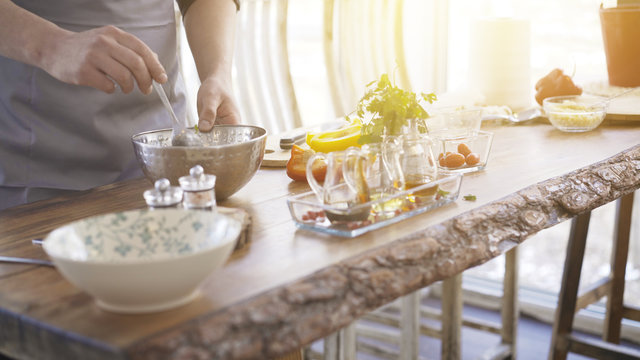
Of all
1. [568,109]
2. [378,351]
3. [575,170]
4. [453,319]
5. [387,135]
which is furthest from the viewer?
[378,351]

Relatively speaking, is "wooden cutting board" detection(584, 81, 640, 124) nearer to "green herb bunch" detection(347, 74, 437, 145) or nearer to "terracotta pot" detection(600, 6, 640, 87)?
"terracotta pot" detection(600, 6, 640, 87)

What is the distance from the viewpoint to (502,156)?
1565 millimetres

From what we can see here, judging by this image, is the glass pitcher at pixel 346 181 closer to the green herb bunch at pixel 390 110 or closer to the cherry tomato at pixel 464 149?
the green herb bunch at pixel 390 110

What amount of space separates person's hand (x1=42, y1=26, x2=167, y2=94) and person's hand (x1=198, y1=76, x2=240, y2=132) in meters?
0.18

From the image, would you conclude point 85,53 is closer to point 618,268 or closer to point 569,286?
point 569,286

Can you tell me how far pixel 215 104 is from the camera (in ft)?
4.50

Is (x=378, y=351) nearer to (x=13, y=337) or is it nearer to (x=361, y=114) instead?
(x=361, y=114)

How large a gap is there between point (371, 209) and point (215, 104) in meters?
0.42

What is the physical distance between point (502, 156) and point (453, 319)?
0.86m

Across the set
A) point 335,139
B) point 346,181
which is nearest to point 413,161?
point 346,181

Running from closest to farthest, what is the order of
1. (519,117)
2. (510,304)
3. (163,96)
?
(163,96), (519,117), (510,304)

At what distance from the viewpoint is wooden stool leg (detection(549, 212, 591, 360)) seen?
2131 millimetres

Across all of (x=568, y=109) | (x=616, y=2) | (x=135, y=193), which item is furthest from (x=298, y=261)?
(x=616, y=2)

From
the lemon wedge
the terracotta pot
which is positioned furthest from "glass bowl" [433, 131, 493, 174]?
the terracotta pot
